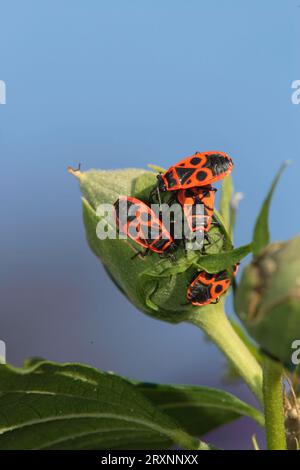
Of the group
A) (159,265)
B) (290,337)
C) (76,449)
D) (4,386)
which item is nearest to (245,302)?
(290,337)

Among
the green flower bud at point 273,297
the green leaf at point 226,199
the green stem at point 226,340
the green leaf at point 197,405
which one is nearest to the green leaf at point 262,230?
the green flower bud at point 273,297

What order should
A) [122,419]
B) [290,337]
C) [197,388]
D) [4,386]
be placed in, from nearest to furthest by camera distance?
[290,337], [4,386], [122,419], [197,388]

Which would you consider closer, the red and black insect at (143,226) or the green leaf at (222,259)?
the green leaf at (222,259)

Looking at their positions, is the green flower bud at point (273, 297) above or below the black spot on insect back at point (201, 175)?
below

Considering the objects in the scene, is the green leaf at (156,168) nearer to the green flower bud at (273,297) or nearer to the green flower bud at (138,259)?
the green flower bud at (138,259)

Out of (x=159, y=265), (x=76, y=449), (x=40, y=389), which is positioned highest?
(x=159, y=265)

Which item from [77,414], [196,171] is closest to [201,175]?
[196,171]
